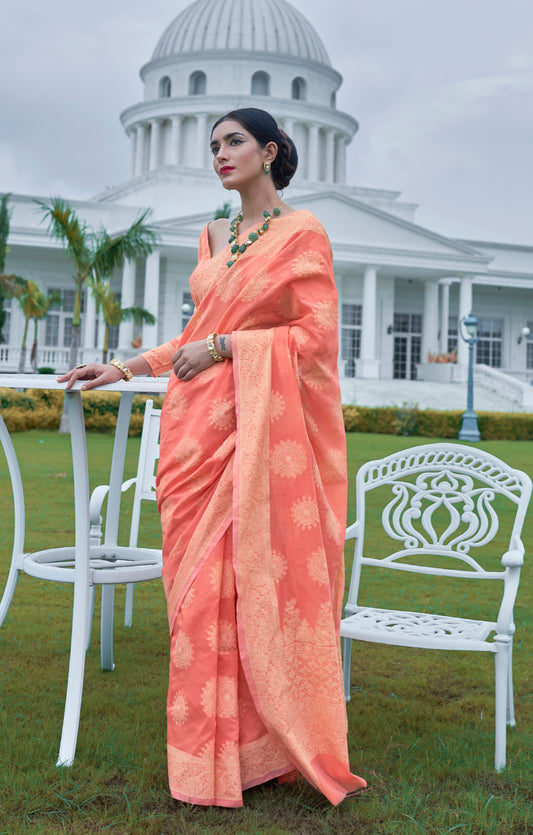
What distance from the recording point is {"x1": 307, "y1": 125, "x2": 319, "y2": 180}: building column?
33.8m

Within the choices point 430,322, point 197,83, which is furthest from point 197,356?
point 197,83

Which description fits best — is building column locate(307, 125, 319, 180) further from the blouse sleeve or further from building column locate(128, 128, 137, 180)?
the blouse sleeve

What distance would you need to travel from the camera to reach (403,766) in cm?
263

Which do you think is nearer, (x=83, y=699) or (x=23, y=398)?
(x=83, y=699)

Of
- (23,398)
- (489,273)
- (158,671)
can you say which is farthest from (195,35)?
(158,671)

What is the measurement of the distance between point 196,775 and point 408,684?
55.5 inches

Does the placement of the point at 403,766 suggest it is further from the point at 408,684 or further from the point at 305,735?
the point at 408,684

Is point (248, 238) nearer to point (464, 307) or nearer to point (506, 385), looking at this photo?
point (506, 385)

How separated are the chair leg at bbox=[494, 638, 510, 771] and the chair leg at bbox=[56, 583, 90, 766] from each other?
50.0 inches

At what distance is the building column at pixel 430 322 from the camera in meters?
27.1

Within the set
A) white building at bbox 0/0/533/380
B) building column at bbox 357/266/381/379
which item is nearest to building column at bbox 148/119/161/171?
white building at bbox 0/0/533/380

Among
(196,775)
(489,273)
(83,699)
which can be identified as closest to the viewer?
(196,775)

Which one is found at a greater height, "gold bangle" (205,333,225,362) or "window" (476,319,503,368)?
"window" (476,319,503,368)

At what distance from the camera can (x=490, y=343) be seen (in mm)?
30438
